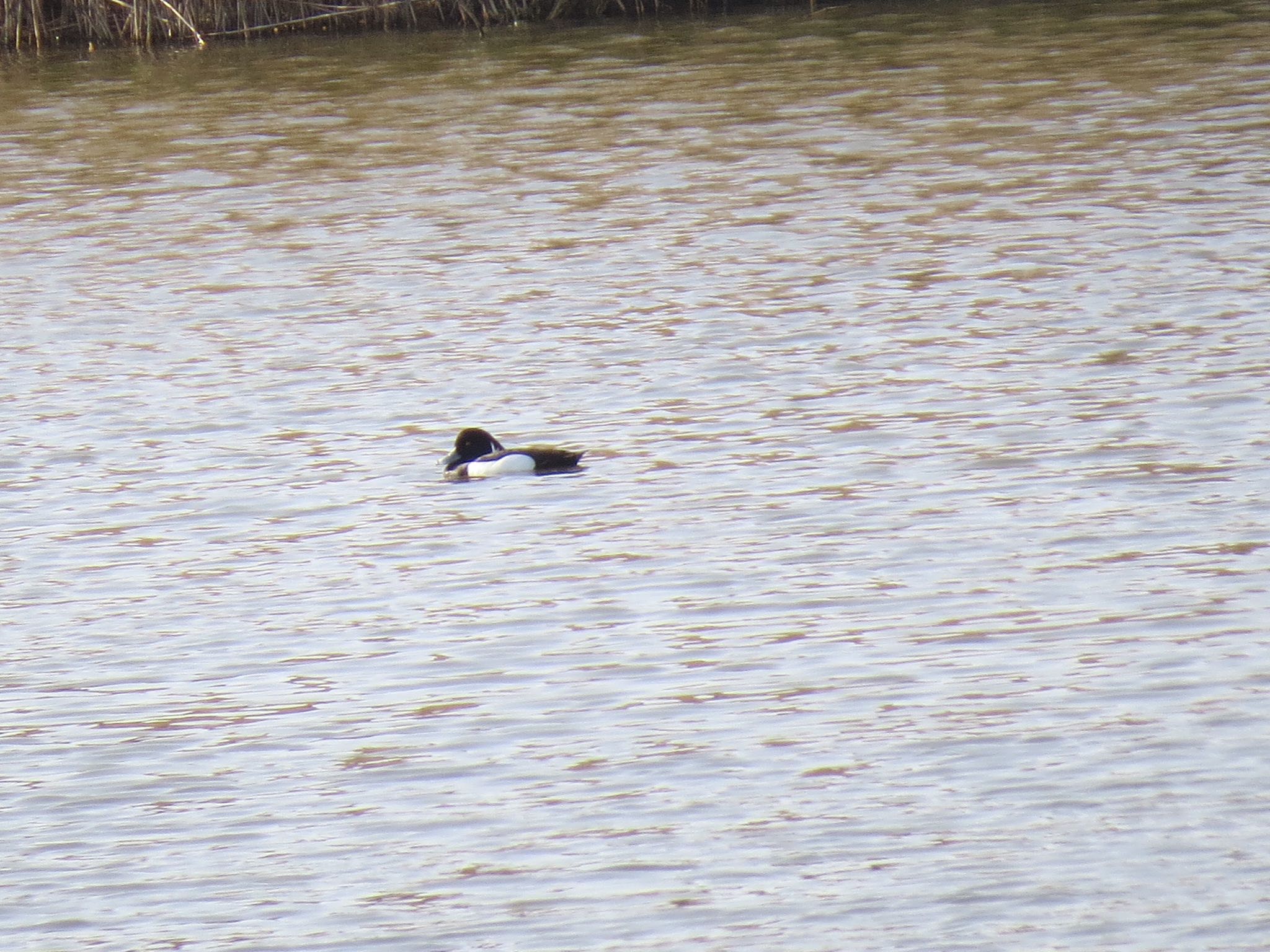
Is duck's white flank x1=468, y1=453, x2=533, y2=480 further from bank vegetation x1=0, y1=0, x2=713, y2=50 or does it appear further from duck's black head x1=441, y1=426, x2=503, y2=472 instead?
bank vegetation x1=0, y1=0, x2=713, y2=50

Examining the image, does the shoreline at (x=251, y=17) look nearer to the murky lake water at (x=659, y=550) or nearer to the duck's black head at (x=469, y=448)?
the murky lake water at (x=659, y=550)

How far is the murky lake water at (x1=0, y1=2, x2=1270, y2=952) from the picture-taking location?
521 centimetres

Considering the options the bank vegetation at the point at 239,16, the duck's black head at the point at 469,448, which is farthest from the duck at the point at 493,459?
the bank vegetation at the point at 239,16

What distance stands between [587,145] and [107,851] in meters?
12.6

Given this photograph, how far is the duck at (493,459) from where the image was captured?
8844 millimetres

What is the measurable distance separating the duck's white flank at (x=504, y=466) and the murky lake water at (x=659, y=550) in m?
0.14

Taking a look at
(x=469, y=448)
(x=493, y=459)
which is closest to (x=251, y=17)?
(x=469, y=448)

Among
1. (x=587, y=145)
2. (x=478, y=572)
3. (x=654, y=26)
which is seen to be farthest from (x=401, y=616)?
(x=654, y=26)

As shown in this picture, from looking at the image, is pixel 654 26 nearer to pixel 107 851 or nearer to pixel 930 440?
pixel 930 440

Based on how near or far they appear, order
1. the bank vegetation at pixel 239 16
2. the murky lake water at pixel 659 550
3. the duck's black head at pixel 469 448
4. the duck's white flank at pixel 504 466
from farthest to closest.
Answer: the bank vegetation at pixel 239 16
the duck's black head at pixel 469 448
the duck's white flank at pixel 504 466
the murky lake water at pixel 659 550

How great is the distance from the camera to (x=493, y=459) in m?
8.93

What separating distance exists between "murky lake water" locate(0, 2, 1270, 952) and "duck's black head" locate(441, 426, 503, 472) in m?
0.14

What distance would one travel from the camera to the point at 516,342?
1150cm

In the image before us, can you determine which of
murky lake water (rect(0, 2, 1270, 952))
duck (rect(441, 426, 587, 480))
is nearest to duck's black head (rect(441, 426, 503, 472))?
duck (rect(441, 426, 587, 480))
